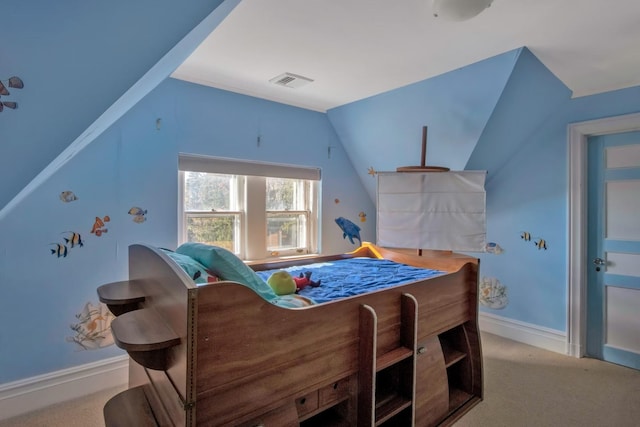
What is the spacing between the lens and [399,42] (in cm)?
218

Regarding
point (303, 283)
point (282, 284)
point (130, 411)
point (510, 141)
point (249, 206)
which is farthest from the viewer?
point (249, 206)

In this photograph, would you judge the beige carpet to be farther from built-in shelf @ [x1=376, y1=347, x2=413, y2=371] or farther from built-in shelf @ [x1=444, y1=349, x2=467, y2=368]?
built-in shelf @ [x1=376, y1=347, x2=413, y2=371]

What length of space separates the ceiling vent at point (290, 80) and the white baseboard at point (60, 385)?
2523 millimetres

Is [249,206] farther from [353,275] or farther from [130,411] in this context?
[130,411]

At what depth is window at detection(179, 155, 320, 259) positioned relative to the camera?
2.98 metres

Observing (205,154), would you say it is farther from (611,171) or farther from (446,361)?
(611,171)

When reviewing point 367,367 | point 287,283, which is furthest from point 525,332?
point 287,283

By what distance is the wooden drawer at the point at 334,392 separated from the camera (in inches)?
62.0

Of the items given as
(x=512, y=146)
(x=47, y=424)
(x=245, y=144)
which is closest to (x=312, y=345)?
(x=47, y=424)

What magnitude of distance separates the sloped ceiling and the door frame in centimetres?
312

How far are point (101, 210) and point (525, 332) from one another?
3900mm

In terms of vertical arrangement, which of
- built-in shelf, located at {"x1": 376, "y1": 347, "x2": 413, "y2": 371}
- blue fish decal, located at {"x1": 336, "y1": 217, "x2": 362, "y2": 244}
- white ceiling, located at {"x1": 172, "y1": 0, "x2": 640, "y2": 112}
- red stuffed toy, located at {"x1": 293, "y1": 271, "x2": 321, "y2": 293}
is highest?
white ceiling, located at {"x1": 172, "y1": 0, "x2": 640, "y2": 112}

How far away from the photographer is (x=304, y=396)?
1.48 m

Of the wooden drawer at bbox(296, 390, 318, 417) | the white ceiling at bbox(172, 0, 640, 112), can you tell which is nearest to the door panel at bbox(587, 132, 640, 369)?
the white ceiling at bbox(172, 0, 640, 112)
